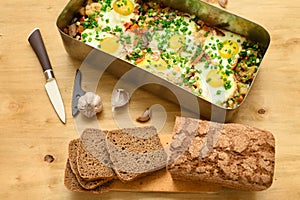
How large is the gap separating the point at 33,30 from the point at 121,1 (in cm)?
76

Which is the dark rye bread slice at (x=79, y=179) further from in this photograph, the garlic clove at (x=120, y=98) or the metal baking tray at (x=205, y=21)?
the metal baking tray at (x=205, y=21)

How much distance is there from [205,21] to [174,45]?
13.5 inches

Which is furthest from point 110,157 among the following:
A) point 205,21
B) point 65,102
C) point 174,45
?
point 205,21

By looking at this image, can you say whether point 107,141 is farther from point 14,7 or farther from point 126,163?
point 14,7

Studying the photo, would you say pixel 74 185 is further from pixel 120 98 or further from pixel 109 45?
pixel 109 45

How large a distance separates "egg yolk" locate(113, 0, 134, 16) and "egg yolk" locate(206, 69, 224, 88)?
84cm

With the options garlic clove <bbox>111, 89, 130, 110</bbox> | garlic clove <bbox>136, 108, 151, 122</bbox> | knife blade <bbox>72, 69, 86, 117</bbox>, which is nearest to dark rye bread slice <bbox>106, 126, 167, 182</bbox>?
garlic clove <bbox>136, 108, 151, 122</bbox>

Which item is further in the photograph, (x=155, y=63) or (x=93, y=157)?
(x=155, y=63)

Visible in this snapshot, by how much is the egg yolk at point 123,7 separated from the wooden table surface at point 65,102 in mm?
506

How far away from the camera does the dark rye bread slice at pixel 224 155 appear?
3395 millimetres

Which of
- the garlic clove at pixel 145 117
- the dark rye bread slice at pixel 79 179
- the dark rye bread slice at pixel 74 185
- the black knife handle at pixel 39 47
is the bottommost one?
the dark rye bread slice at pixel 74 185

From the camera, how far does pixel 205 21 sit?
416cm

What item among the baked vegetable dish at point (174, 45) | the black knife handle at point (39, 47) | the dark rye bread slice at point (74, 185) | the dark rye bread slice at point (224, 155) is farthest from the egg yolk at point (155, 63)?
the dark rye bread slice at point (74, 185)

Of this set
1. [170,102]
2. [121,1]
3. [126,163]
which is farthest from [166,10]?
[126,163]
